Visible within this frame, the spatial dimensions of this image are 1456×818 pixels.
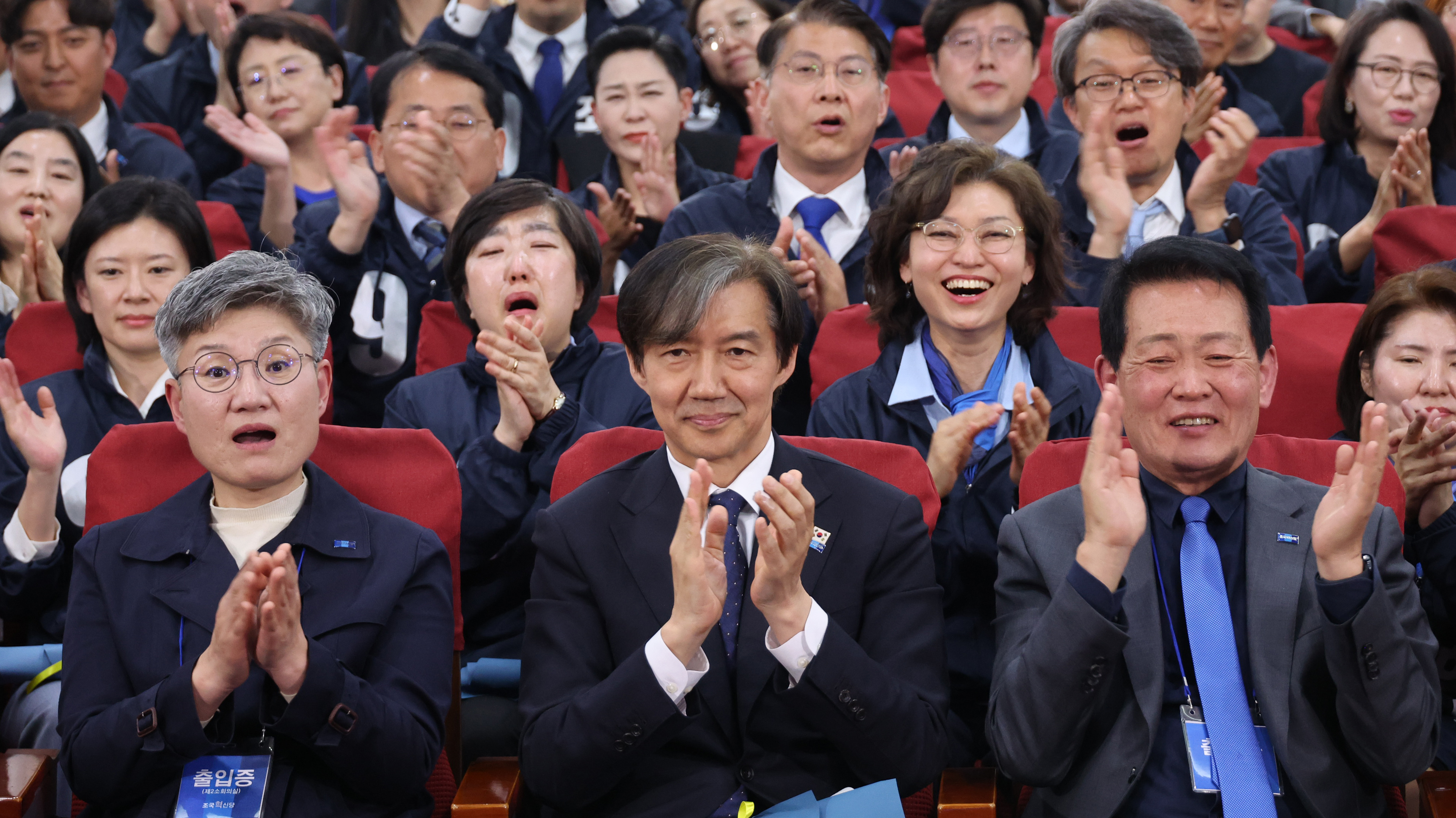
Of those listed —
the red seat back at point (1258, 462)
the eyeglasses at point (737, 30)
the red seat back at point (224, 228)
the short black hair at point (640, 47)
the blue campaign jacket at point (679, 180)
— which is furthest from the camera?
the eyeglasses at point (737, 30)

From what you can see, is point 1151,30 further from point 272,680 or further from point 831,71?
point 272,680

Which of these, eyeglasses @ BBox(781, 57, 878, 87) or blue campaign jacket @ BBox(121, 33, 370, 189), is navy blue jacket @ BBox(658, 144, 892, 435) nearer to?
eyeglasses @ BBox(781, 57, 878, 87)

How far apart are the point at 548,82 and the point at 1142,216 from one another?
2268 millimetres

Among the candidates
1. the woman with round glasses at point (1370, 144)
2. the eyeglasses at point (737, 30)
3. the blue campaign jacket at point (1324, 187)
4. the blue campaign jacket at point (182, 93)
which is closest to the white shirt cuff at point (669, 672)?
the woman with round glasses at point (1370, 144)

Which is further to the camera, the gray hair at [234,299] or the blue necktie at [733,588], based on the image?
the gray hair at [234,299]

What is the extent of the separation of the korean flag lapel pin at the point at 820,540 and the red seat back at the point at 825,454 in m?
0.29

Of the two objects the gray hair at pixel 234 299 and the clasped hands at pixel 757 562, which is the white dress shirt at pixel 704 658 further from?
the gray hair at pixel 234 299

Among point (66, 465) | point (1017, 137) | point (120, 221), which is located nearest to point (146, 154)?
point (120, 221)

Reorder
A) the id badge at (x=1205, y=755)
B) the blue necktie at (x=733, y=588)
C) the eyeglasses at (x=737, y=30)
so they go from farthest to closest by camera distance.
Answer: the eyeglasses at (x=737, y=30)
the blue necktie at (x=733, y=588)
the id badge at (x=1205, y=755)

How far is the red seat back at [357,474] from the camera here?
2484mm

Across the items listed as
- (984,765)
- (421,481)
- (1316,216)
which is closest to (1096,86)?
(1316,216)

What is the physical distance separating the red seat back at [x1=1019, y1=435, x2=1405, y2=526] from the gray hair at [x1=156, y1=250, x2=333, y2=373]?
1234mm

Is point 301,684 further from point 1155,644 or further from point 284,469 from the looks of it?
point 1155,644

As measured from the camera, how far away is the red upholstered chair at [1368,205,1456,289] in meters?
3.47
